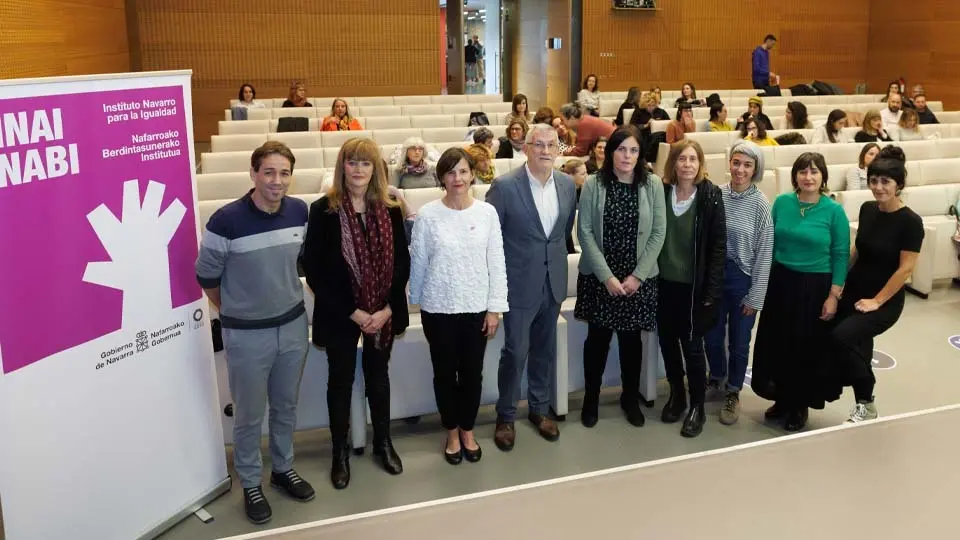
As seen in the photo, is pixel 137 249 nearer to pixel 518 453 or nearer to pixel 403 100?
pixel 518 453

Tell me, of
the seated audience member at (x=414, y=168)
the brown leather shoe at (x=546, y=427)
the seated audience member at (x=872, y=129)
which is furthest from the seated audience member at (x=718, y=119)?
the brown leather shoe at (x=546, y=427)

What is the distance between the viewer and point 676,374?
459 centimetres

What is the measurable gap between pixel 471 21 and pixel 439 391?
70.6ft

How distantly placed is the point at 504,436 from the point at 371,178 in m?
1.51

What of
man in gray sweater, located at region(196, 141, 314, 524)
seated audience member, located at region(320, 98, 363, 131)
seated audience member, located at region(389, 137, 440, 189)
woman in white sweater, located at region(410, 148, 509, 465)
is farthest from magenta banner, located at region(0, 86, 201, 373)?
seated audience member, located at region(320, 98, 363, 131)

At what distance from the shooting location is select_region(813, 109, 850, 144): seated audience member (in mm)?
9469

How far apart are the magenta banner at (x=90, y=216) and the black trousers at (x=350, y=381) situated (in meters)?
0.68

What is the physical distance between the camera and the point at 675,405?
15.2 ft

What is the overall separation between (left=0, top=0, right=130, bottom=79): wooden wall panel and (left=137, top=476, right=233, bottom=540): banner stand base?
22.6 feet

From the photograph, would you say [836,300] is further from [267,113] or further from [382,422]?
[267,113]

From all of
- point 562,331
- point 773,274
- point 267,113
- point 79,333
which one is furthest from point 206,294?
point 267,113

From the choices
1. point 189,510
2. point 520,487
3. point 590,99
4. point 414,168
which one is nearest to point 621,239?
point 189,510

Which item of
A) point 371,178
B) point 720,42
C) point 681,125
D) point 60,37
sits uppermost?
point 720,42

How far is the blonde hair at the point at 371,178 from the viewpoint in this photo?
3.62 m
